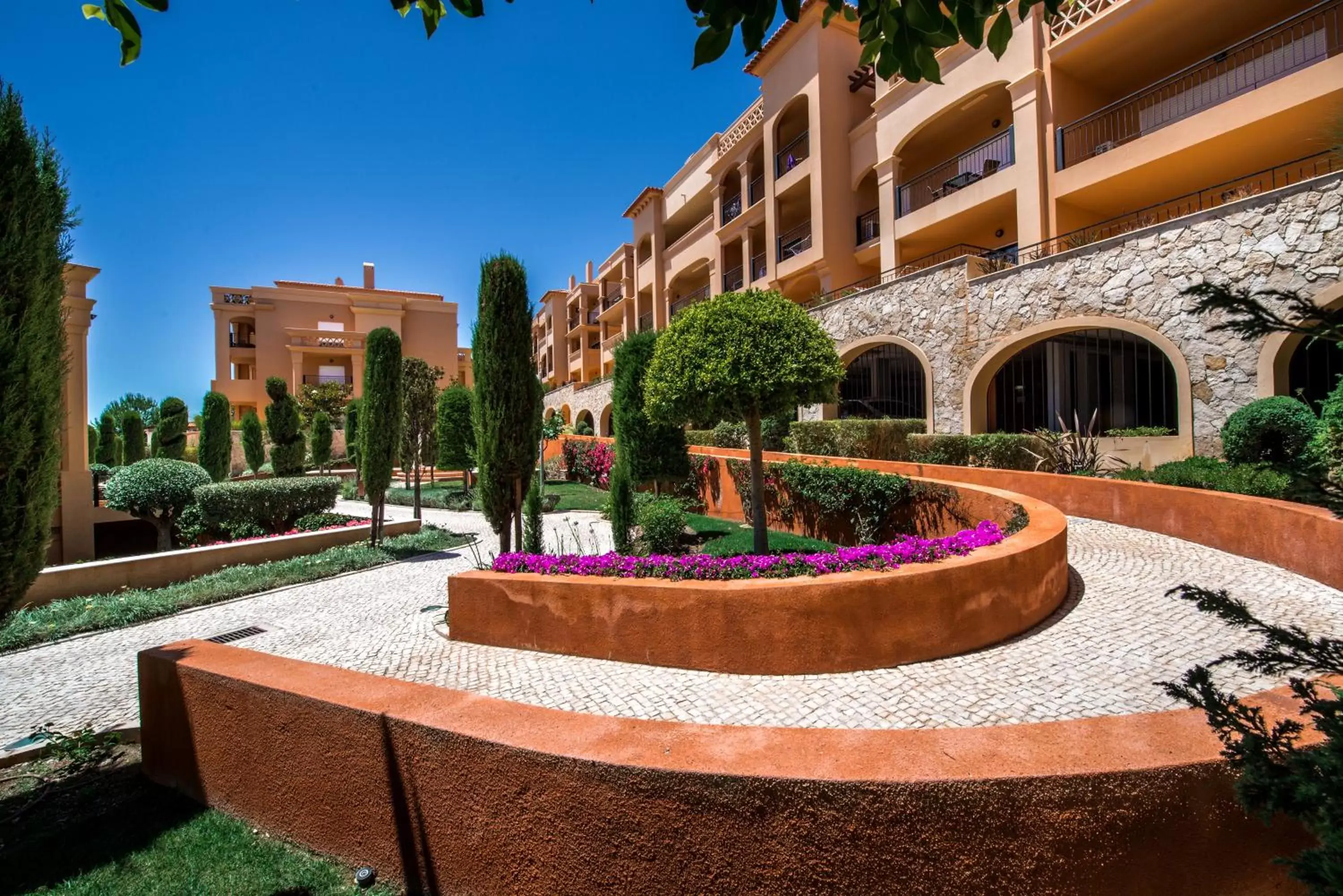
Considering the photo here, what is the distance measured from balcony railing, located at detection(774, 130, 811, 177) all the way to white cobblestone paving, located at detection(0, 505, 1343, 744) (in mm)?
20297

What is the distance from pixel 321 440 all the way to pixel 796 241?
2297cm

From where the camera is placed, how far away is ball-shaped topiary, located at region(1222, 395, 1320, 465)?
8398 millimetres

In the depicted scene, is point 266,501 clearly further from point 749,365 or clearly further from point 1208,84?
point 1208,84

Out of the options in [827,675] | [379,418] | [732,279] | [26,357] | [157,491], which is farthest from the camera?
[732,279]

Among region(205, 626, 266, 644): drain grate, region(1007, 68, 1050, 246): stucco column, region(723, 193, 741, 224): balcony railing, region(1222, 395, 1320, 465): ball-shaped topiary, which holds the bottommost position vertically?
region(205, 626, 266, 644): drain grate

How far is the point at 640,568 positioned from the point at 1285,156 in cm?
1807

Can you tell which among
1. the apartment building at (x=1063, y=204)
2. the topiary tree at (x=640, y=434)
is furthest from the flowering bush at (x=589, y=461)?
the apartment building at (x=1063, y=204)

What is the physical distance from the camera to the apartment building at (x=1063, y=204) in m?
11.2

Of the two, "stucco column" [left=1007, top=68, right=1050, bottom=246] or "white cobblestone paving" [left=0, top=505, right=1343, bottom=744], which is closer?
"white cobblestone paving" [left=0, top=505, right=1343, bottom=744]

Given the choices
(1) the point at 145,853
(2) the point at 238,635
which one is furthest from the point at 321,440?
(1) the point at 145,853

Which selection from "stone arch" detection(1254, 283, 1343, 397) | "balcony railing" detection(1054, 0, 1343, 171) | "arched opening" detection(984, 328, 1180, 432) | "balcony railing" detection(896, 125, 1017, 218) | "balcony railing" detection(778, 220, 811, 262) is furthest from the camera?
"balcony railing" detection(778, 220, 811, 262)

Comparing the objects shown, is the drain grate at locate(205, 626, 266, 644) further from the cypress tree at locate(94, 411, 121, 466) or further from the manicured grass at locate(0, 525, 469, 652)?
the cypress tree at locate(94, 411, 121, 466)

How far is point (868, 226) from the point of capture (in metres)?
21.6

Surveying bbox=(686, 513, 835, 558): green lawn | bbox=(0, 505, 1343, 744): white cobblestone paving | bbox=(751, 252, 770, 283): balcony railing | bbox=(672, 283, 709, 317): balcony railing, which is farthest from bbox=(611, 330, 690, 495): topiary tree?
bbox=(672, 283, 709, 317): balcony railing
